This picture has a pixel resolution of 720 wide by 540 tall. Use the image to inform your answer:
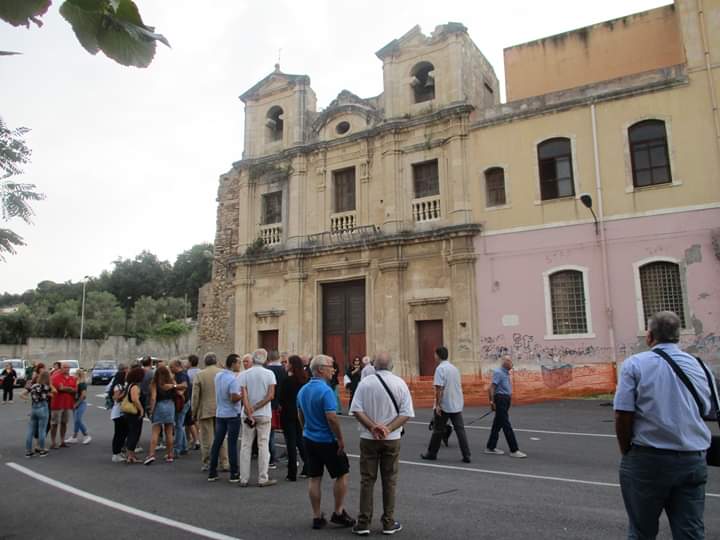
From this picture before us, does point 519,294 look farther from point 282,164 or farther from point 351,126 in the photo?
point 282,164

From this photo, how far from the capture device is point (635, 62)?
21.3 meters

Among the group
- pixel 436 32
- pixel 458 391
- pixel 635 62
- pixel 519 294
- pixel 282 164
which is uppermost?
pixel 436 32

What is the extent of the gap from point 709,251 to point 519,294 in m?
5.60

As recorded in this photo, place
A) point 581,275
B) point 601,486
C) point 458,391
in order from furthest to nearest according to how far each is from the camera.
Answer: point 581,275, point 458,391, point 601,486

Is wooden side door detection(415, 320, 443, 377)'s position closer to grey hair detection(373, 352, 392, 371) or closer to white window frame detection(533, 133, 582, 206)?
white window frame detection(533, 133, 582, 206)

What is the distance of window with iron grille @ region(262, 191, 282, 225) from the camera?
25766 millimetres

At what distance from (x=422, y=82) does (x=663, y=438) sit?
21.5m

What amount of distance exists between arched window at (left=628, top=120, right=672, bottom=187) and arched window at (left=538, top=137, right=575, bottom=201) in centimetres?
194

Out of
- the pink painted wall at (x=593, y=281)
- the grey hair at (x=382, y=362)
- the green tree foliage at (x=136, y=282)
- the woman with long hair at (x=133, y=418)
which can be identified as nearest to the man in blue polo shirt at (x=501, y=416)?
the grey hair at (x=382, y=362)

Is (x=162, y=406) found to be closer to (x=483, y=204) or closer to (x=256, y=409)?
(x=256, y=409)

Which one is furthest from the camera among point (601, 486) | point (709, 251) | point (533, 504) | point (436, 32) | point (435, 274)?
point (436, 32)

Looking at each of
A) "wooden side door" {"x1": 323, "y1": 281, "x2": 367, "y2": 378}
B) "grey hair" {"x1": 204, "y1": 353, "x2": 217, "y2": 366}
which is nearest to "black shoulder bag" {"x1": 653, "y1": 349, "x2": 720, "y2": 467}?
"grey hair" {"x1": 204, "y1": 353, "x2": 217, "y2": 366}

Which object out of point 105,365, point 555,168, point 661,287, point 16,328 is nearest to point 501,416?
point 661,287

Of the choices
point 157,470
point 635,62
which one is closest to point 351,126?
point 635,62
